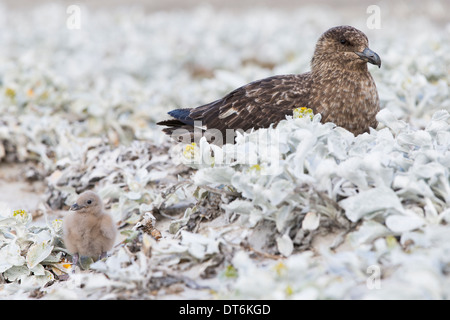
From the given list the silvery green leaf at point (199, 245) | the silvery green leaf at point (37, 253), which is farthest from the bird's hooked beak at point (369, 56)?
the silvery green leaf at point (37, 253)

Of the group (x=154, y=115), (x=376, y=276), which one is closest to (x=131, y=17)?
(x=154, y=115)

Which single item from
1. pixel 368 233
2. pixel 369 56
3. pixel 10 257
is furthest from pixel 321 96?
pixel 10 257

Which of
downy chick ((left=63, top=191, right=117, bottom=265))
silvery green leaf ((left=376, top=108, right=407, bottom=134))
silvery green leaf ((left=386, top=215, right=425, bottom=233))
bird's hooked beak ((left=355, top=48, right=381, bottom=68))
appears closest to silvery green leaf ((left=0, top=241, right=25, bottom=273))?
downy chick ((left=63, top=191, right=117, bottom=265))

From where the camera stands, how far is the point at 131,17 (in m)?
14.2

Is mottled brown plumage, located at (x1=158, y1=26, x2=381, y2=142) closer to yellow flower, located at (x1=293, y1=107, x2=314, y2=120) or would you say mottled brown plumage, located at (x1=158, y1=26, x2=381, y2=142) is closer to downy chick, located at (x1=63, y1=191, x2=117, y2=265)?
yellow flower, located at (x1=293, y1=107, x2=314, y2=120)

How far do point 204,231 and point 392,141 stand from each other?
4.00 feet

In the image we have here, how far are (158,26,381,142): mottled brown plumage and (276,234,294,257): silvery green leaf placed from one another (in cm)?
173

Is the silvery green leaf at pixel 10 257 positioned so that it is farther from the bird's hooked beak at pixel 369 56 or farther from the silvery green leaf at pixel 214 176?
the bird's hooked beak at pixel 369 56

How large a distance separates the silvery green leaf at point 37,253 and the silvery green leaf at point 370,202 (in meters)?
2.01

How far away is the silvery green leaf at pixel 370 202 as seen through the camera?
3.24 m

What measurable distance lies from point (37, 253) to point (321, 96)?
2361mm

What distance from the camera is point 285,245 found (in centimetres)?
342

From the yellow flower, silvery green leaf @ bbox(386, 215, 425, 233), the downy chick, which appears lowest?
the downy chick

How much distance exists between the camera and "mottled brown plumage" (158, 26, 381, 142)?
504 cm
